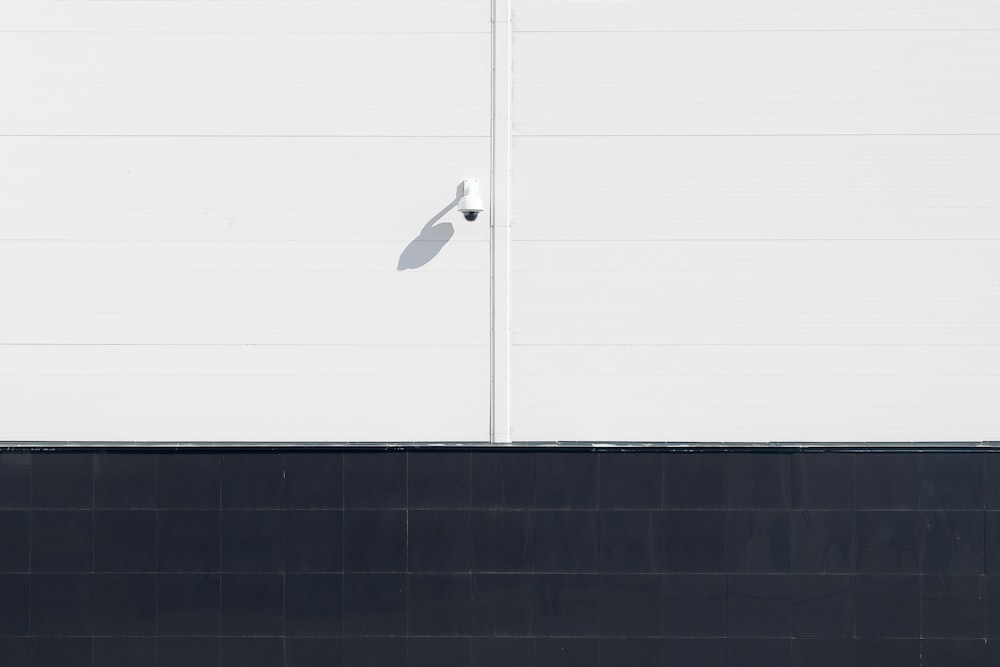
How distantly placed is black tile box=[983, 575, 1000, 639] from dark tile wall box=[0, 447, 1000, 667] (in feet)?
0.03

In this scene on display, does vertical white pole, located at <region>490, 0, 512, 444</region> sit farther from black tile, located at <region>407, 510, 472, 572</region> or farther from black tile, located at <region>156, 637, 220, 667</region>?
black tile, located at <region>156, 637, 220, 667</region>

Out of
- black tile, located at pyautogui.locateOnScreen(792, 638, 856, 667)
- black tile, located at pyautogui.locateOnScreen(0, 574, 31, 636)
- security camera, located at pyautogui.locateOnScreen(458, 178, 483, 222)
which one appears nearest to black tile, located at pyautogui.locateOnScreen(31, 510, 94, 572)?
black tile, located at pyautogui.locateOnScreen(0, 574, 31, 636)

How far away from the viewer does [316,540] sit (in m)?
5.64

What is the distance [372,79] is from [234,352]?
2.12m

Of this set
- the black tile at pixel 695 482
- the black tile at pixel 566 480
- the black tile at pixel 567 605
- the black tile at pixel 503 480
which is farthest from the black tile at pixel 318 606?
the black tile at pixel 695 482

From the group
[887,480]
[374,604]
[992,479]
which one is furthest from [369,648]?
[992,479]

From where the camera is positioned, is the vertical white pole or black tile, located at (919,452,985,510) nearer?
black tile, located at (919,452,985,510)

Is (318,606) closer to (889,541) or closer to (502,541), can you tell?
(502,541)

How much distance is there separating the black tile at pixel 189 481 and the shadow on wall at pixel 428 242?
189 centimetres

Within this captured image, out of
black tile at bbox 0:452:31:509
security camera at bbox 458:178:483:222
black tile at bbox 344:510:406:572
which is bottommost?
black tile at bbox 344:510:406:572

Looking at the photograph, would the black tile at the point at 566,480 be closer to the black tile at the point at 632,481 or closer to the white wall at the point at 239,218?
the black tile at the point at 632,481

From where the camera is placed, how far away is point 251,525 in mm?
5656

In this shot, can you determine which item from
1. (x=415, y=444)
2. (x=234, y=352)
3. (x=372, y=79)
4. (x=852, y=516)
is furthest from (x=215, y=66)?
(x=852, y=516)

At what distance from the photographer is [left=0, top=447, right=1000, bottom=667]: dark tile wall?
561cm
